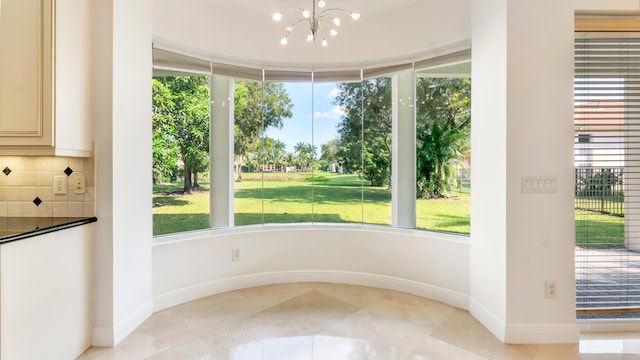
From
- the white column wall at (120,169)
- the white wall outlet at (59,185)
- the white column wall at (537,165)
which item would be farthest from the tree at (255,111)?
the white column wall at (537,165)

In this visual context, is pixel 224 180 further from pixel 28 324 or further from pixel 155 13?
pixel 28 324

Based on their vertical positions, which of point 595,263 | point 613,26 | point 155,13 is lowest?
point 595,263

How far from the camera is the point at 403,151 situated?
11.9 feet

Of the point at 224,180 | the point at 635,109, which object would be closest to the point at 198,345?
the point at 224,180

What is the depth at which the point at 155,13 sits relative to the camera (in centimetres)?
292

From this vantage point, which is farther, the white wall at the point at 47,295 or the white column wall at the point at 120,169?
the white column wall at the point at 120,169

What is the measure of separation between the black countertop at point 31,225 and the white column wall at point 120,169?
0.19m

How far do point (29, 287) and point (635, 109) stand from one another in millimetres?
4535

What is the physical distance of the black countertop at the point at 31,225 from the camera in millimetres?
1777

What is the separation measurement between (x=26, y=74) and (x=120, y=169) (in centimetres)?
81

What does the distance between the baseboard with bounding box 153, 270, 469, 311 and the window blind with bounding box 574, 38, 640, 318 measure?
1.14 metres

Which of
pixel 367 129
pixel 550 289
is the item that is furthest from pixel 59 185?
pixel 550 289

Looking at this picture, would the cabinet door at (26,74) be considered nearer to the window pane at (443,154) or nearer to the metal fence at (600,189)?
the window pane at (443,154)

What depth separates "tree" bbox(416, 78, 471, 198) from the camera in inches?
127
